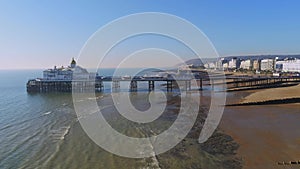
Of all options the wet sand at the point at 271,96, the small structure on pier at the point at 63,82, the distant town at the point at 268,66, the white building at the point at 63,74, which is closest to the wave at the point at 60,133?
the wet sand at the point at 271,96

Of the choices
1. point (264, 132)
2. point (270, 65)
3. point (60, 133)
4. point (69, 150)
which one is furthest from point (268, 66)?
point (69, 150)

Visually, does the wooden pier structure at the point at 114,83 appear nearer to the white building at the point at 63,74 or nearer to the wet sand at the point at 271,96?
the white building at the point at 63,74

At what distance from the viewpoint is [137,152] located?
14.0 meters

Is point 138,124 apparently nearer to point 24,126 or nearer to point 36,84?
point 24,126

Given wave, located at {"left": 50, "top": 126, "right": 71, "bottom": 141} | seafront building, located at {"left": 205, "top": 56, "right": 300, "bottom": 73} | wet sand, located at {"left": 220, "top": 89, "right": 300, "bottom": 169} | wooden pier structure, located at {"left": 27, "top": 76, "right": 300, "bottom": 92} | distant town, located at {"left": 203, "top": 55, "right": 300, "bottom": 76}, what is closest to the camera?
wet sand, located at {"left": 220, "top": 89, "right": 300, "bottom": 169}

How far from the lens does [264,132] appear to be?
17.5 meters

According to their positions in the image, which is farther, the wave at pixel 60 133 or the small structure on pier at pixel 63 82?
the small structure on pier at pixel 63 82

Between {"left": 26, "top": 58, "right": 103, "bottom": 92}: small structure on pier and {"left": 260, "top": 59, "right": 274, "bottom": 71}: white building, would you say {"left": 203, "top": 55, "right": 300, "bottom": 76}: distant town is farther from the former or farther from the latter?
{"left": 26, "top": 58, "right": 103, "bottom": 92}: small structure on pier

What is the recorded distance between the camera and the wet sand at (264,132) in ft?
41.1

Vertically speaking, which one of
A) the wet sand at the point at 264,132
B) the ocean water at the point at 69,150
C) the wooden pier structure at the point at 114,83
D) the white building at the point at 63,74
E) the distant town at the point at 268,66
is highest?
the distant town at the point at 268,66

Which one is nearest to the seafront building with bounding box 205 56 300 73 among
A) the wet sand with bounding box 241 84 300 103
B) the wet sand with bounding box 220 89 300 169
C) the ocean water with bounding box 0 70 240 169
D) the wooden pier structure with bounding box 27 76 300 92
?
the wooden pier structure with bounding box 27 76 300 92

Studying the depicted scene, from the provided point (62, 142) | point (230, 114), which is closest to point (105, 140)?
point (62, 142)

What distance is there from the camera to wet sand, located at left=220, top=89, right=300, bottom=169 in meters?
12.5

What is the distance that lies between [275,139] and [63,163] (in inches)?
492
